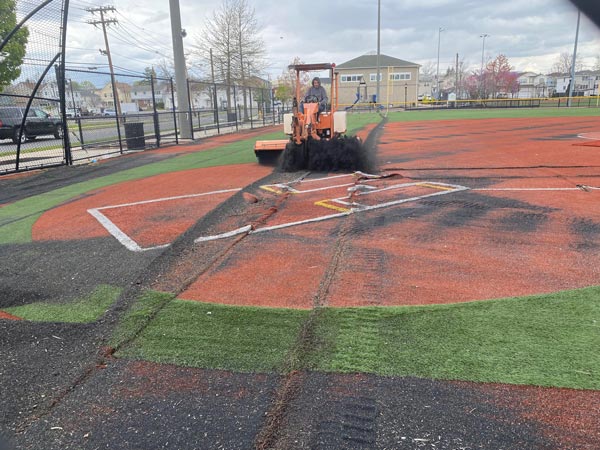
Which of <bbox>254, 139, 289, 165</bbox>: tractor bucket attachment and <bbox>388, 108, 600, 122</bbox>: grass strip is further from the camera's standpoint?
<bbox>388, 108, 600, 122</bbox>: grass strip

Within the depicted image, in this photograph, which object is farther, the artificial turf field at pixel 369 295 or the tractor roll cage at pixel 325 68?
the tractor roll cage at pixel 325 68

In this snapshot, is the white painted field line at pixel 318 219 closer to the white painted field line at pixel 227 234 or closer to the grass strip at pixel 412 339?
the white painted field line at pixel 227 234

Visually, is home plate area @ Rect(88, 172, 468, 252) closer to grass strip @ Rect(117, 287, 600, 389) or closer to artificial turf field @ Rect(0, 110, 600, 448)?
artificial turf field @ Rect(0, 110, 600, 448)

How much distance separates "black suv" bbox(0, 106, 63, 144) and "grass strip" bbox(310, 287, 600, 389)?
13386 millimetres

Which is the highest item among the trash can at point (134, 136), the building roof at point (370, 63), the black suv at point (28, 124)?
the building roof at point (370, 63)

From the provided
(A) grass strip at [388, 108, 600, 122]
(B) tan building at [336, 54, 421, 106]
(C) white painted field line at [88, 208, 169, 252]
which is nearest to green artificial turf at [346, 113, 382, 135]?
(A) grass strip at [388, 108, 600, 122]

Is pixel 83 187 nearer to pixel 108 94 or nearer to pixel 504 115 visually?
pixel 504 115

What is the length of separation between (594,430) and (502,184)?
7343 millimetres

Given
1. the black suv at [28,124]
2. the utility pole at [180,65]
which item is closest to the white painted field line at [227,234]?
the black suv at [28,124]

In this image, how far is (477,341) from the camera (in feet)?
11.3

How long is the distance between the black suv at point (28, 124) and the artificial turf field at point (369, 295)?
22.7 feet

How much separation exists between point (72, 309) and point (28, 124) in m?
14.3

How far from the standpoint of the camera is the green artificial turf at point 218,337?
10.9 feet

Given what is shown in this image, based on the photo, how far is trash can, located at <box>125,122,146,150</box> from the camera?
1877cm
